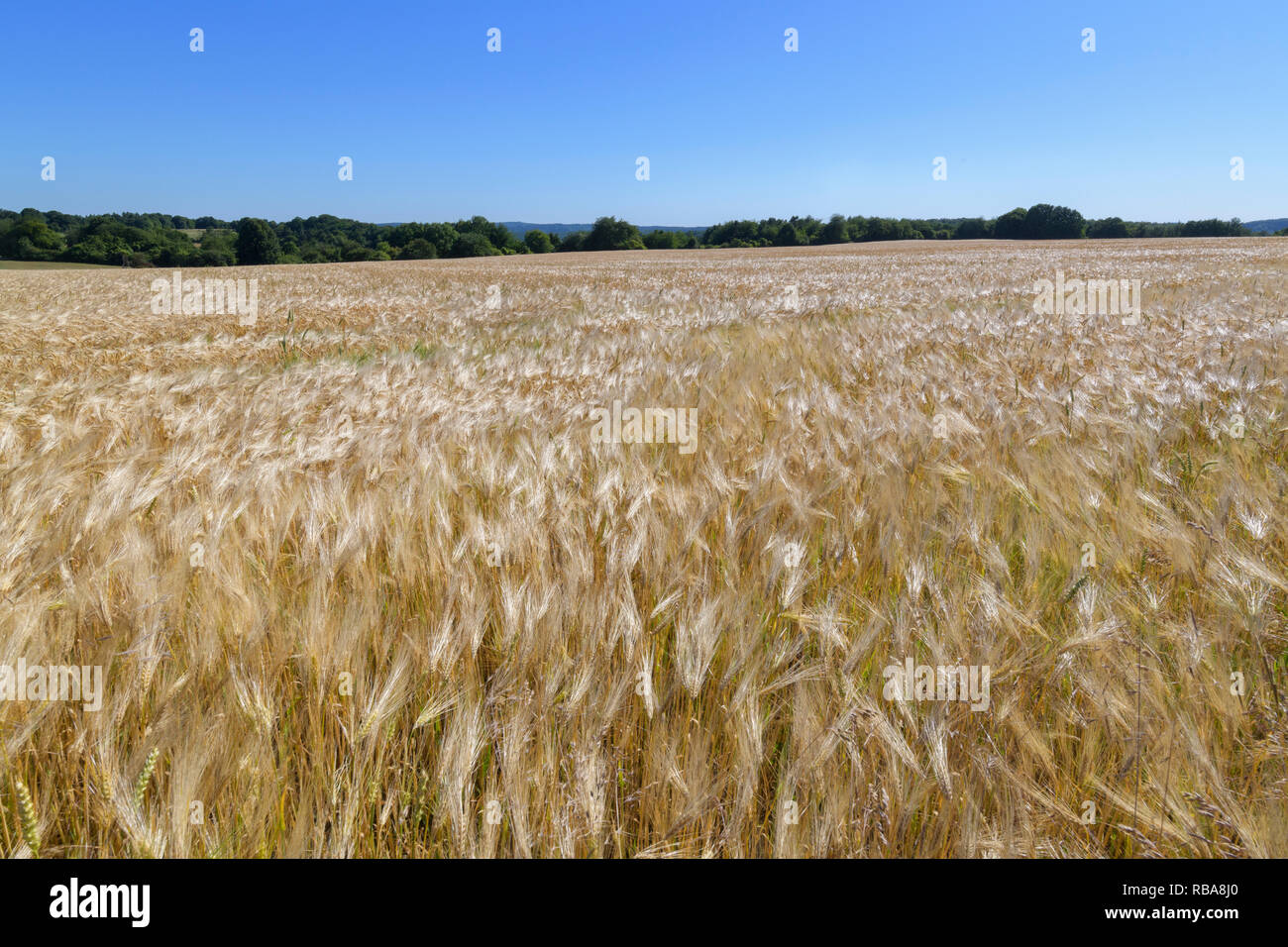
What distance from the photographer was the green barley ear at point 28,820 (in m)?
0.93

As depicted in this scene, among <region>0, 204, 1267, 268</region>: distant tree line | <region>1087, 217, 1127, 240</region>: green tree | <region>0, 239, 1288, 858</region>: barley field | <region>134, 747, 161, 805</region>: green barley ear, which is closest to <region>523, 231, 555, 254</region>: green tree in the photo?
<region>0, 204, 1267, 268</region>: distant tree line

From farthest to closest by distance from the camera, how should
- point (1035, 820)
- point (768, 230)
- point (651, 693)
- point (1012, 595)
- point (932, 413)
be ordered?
point (768, 230) → point (932, 413) → point (1012, 595) → point (651, 693) → point (1035, 820)

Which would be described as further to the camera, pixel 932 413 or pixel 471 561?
pixel 932 413

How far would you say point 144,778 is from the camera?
1005mm

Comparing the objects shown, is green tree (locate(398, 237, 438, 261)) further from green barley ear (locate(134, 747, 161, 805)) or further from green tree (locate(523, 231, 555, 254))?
green barley ear (locate(134, 747, 161, 805))

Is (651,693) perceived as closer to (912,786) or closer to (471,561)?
(912,786)

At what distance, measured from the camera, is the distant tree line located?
71000 mm

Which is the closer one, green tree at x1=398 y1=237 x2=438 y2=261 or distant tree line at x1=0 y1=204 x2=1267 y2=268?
distant tree line at x1=0 y1=204 x2=1267 y2=268

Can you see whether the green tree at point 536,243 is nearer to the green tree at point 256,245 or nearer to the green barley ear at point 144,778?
the green tree at point 256,245

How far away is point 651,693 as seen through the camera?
1.31 metres

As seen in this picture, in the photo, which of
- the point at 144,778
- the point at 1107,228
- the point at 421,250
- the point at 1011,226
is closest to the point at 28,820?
the point at 144,778
